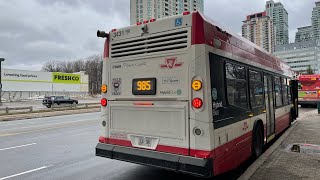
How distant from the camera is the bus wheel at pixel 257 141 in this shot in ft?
24.4

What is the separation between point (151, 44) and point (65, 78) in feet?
247

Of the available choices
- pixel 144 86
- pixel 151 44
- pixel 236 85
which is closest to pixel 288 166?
pixel 236 85

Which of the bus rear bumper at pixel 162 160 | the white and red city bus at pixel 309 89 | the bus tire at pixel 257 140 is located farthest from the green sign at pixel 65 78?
the bus rear bumper at pixel 162 160

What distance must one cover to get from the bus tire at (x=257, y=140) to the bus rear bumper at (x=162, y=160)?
2.81 meters

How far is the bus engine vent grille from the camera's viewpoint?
5338mm

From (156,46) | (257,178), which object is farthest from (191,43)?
(257,178)

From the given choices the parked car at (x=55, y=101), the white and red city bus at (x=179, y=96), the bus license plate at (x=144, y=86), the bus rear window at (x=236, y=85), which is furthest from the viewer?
the parked car at (x=55, y=101)

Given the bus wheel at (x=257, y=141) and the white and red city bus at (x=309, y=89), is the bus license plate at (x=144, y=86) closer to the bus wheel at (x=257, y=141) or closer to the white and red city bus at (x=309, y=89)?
the bus wheel at (x=257, y=141)

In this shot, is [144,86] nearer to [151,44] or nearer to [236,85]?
[151,44]

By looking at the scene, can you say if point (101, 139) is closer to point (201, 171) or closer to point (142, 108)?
point (142, 108)

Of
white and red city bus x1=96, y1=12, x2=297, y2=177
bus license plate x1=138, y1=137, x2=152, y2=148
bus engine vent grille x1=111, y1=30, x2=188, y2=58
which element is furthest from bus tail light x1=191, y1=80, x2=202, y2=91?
bus license plate x1=138, y1=137, x2=152, y2=148

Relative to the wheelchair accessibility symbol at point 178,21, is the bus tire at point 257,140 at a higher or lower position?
lower

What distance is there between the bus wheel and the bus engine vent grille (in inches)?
131

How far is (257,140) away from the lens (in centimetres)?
768
